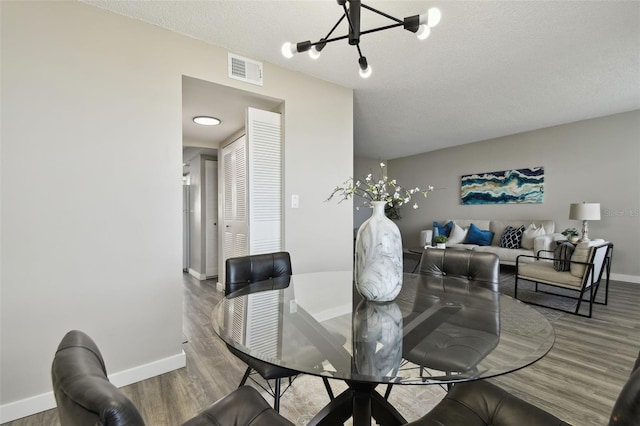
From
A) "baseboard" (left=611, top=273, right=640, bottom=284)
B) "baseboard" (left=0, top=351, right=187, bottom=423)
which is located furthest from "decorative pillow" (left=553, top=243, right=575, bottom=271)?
"baseboard" (left=0, top=351, right=187, bottom=423)

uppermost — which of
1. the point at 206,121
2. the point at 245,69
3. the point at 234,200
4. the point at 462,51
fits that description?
the point at 462,51

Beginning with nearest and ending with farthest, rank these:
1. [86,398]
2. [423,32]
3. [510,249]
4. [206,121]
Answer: [86,398] → [423,32] → [206,121] → [510,249]

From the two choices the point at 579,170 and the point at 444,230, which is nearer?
the point at 579,170

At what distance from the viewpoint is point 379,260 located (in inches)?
53.6

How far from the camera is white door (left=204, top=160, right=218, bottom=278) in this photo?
4.88 metres

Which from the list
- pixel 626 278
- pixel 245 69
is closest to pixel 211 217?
pixel 245 69

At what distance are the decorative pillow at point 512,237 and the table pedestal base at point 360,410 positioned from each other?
5.00 metres

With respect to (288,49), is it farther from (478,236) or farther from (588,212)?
(478,236)

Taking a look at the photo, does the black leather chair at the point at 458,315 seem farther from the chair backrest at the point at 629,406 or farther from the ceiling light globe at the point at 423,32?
the ceiling light globe at the point at 423,32

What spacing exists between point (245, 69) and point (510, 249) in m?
5.05

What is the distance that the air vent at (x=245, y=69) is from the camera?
7.86 ft

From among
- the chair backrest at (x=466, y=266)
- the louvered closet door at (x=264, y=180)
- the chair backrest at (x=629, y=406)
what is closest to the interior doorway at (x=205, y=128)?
the louvered closet door at (x=264, y=180)

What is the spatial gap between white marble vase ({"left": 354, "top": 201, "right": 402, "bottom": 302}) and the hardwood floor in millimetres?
1175

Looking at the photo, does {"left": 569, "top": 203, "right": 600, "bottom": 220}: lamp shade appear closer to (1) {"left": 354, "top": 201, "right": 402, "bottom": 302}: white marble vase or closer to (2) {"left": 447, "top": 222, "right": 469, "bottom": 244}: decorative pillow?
(2) {"left": 447, "top": 222, "right": 469, "bottom": 244}: decorative pillow
